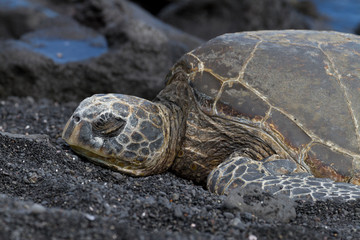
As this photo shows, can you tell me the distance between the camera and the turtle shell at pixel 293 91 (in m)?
3.07

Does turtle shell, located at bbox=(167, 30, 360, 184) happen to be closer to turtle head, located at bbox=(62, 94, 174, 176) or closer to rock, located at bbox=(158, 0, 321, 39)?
turtle head, located at bbox=(62, 94, 174, 176)

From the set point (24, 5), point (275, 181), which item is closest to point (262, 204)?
point (275, 181)

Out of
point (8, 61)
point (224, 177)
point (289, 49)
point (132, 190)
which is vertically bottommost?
point (8, 61)

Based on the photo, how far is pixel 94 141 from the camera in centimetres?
312

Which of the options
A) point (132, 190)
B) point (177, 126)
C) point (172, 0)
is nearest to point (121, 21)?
point (177, 126)

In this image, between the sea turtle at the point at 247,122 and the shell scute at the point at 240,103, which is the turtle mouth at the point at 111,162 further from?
the shell scute at the point at 240,103

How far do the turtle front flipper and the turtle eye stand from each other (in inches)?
28.6

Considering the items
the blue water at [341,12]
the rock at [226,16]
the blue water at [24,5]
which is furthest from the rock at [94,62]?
the blue water at [341,12]

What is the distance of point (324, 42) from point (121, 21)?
3.26 metres

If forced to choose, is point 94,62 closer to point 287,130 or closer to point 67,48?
point 67,48

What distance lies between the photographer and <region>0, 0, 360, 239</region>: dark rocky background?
6.95 ft

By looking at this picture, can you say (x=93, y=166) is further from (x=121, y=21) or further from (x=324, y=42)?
(x=121, y=21)

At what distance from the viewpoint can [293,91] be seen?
3.24 meters

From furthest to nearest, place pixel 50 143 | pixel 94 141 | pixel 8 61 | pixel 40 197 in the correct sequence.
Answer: pixel 8 61, pixel 50 143, pixel 94 141, pixel 40 197
